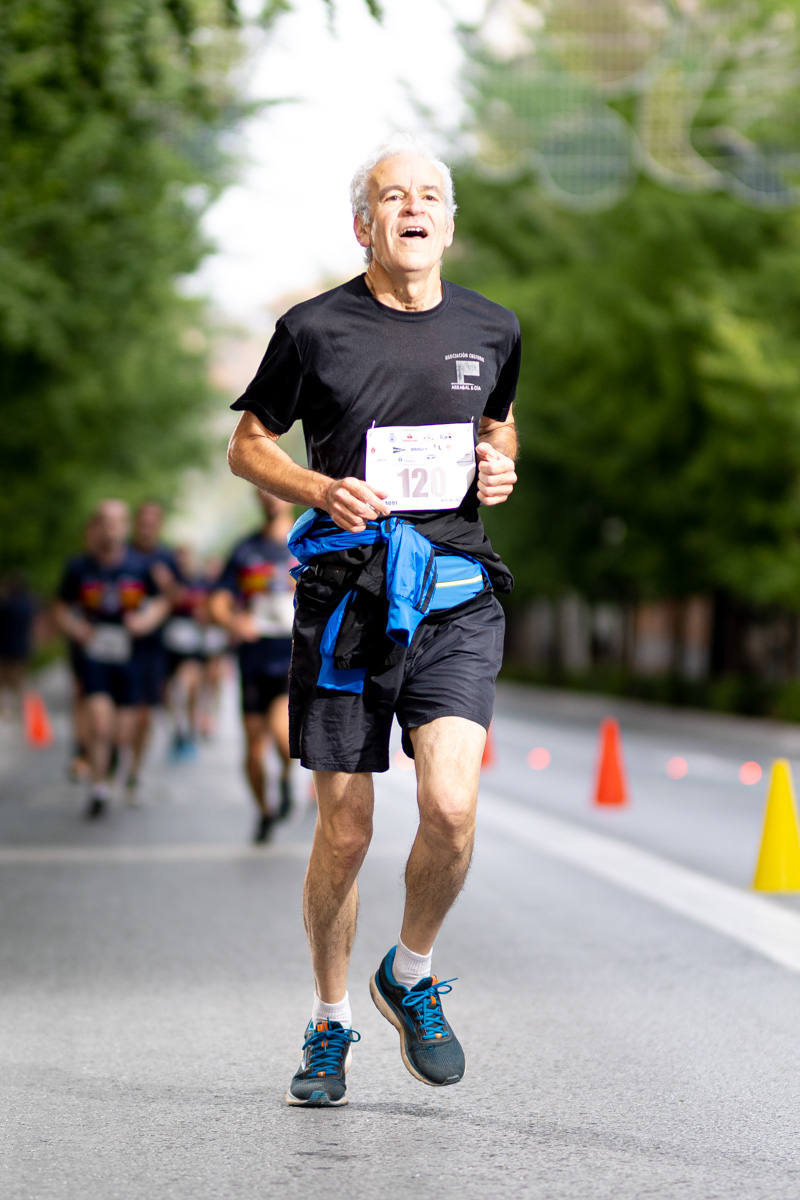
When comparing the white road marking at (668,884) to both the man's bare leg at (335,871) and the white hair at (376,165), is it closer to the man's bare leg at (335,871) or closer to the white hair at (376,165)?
the man's bare leg at (335,871)

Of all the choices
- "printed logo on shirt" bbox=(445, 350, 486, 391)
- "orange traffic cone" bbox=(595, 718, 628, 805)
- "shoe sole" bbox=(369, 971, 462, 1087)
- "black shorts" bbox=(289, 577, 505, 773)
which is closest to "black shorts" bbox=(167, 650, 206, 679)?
"orange traffic cone" bbox=(595, 718, 628, 805)

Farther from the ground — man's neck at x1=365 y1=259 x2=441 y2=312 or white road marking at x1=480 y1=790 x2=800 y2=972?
man's neck at x1=365 y1=259 x2=441 y2=312

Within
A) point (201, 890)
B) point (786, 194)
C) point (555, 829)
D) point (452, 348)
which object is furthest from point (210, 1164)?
point (786, 194)

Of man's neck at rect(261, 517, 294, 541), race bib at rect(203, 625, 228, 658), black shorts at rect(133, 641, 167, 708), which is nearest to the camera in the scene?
man's neck at rect(261, 517, 294, 541)

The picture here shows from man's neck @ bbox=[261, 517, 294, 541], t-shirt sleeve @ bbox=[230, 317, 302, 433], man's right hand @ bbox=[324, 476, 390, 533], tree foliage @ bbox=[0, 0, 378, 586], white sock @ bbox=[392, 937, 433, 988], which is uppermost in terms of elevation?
tree foliage @ bbox=[0, 0, 378, 586]

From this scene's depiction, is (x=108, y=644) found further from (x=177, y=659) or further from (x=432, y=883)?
(x=432, y=883)

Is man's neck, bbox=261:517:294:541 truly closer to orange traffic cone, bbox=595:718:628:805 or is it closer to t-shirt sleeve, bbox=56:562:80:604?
t-shirt sleeve, bbox=56:562:80:604

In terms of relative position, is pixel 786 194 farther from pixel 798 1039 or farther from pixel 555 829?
pixel 798 1039

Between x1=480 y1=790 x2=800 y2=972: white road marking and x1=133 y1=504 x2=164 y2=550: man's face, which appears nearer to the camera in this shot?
x1=480 y1=790 x2=800 y2=972: white road marking

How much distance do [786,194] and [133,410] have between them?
11.9 m

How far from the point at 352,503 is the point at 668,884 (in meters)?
5.18

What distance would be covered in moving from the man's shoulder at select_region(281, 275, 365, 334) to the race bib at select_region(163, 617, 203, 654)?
14199mm

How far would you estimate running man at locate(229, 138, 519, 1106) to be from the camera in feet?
16.2

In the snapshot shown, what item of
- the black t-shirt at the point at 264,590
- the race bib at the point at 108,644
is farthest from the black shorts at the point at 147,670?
the black t-shirt at the point at 264,590
